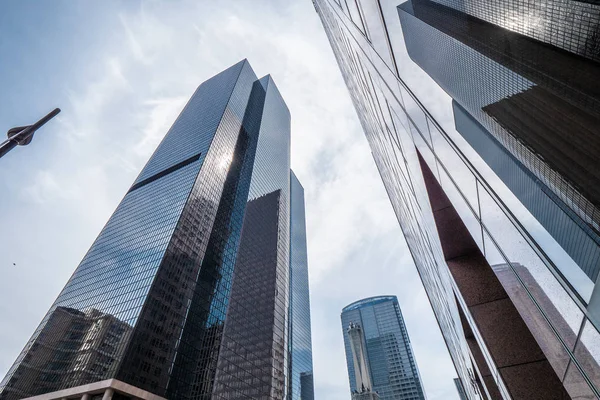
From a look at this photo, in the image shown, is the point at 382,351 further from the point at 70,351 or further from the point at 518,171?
the point at 518,171

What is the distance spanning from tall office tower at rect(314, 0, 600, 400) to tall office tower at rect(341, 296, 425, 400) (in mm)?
136339

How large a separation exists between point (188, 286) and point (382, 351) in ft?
426

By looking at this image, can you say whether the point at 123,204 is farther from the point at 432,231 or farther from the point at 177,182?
the point at 432,231

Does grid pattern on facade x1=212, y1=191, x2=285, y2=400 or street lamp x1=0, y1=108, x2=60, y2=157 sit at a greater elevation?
grid pattern on facade x1=212, y1=191, x2=285, y2=400

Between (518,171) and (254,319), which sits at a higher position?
(254,319)

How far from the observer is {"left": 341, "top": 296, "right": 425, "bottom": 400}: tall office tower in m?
132

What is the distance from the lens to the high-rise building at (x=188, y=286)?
59.6 metres

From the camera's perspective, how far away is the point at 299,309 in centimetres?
14300

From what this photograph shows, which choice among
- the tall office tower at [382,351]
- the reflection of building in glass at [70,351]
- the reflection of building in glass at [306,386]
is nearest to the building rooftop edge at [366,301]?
the tall office tower at [382,351]

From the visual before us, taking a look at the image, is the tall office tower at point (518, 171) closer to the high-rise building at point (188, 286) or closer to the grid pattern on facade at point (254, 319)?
the high-rise building at point (188, 286)

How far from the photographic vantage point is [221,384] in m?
76.8

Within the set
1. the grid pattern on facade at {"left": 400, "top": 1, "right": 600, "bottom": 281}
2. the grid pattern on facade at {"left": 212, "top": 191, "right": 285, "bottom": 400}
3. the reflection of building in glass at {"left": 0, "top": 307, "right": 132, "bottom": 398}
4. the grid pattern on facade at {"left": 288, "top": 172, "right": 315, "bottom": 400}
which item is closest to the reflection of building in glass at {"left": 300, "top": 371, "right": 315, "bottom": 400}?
the grid pattern on facade at {"left": 288, "top": 172, "right": 315, "bottom": 400}

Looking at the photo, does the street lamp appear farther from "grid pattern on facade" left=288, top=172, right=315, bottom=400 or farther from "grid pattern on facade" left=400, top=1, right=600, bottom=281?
"grid pattern on facade" left=288, top=172, right=315, bottom=400

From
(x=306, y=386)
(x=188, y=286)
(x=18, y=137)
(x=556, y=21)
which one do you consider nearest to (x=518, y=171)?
(x=556, y=21)
